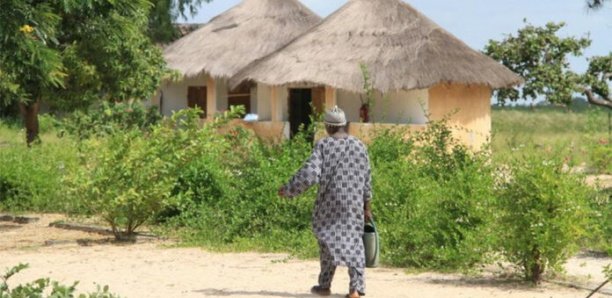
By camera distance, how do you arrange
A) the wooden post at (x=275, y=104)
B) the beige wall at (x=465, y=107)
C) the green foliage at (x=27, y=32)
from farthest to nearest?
the wooden post at (x=275, y=104), the beige wall at (x=465, y=107), the green foliage at (x=27, y=32)

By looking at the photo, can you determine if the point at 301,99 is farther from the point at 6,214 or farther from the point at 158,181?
the point at 158,181

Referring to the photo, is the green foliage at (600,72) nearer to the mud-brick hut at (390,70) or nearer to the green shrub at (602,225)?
the mud-brick hut at (390,70)

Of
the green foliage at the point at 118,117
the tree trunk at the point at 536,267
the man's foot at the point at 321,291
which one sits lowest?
the man's foot at the point at 321,291

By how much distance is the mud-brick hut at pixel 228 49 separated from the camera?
2894 cm

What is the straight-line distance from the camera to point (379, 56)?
25406 millimetres

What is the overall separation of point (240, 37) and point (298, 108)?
2.88 meters

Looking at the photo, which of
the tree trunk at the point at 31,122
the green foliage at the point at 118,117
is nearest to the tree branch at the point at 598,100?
the green foliage at the point at 118,117

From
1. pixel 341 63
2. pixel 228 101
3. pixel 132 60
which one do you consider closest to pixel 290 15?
pixel 228 101

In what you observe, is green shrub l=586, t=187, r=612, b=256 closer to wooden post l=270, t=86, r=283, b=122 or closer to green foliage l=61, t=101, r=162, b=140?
green foliage l=61, t=101, r=162, b=140

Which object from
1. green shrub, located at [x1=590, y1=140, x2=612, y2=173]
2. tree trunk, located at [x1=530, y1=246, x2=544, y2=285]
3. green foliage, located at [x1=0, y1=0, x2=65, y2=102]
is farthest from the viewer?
tree trunk, located at [x1=530, y1=246, x2=544, y2=285]

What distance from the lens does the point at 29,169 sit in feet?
52.1

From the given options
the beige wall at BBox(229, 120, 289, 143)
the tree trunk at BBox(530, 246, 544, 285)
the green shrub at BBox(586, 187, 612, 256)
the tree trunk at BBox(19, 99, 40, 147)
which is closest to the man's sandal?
the tree trunk at BBox(530, 246, 544, 285)

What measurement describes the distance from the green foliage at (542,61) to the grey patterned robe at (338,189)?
77.6 feet

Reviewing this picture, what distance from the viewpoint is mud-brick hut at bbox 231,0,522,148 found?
24.6m
